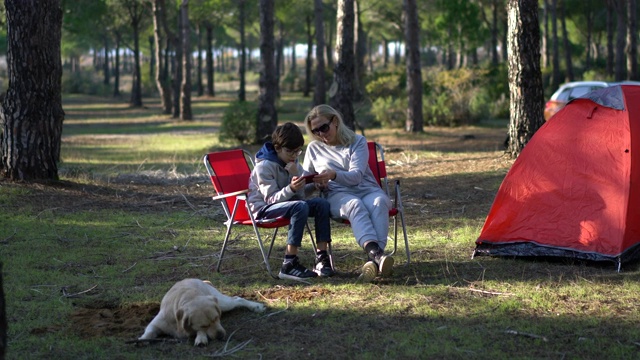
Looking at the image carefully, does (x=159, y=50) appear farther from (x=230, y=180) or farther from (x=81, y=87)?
(x=81, y=87)

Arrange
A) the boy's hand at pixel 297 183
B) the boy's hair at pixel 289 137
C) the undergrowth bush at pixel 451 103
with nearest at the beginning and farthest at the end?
1. the boy's hand at pixel 297 183
2. the boy's hair at pixel 289 137
3. the undergrowth bush at pixel 451 103

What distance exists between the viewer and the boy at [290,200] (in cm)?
574

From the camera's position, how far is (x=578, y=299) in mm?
5145

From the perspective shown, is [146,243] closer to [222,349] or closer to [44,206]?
[44,206]

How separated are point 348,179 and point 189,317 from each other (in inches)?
77.4

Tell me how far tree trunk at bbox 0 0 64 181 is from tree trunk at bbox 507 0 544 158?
6238 millimetres

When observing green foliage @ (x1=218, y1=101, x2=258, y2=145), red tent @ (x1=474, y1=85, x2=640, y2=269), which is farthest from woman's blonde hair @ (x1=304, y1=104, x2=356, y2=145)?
green foliage @ (x1=218, y1=101, x2=258, y2=145)

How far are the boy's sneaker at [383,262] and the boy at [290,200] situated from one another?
1.34ft

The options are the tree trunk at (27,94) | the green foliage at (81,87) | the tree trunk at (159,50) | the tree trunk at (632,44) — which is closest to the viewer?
the tree trunk at (27,94)

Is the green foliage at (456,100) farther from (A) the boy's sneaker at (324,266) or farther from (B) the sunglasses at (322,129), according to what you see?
(A) the boy's sneaker at (324,266)

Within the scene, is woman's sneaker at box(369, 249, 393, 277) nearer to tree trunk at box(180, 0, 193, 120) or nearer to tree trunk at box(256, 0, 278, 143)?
tree trunk at box(256, 0, 278, 143)

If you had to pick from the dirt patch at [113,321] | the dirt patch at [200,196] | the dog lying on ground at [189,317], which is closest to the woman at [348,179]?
the dirt patch at [200,196]

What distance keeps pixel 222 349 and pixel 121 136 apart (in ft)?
61.0

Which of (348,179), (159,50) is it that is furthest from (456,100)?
(348,179)
